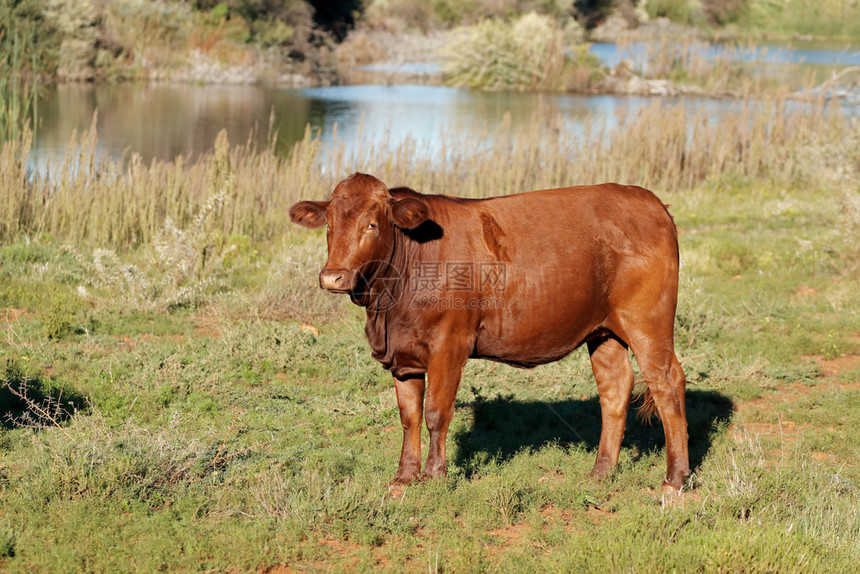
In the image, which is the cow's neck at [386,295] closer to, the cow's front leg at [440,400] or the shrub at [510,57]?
the cow's front leg at [440,400]

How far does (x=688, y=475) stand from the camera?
Answer: 5184 millimetres

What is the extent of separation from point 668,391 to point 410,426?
159 cm

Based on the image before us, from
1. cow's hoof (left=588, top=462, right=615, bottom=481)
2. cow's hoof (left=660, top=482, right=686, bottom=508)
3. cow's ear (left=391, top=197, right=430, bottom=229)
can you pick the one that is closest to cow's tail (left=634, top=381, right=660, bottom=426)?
cow's hoof (left=588, top=462, right=615, bottom=481)

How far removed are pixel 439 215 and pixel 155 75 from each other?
32.0 m

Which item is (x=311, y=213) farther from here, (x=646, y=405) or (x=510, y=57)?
(x=510, y=57)

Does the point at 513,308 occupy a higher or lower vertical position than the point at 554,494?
higher

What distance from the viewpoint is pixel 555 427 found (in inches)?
247

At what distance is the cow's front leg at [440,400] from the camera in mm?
4832

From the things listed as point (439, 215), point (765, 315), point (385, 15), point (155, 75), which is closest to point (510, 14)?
point (385, 15)

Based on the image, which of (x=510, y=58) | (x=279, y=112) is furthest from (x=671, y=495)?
(x=510, y=58)

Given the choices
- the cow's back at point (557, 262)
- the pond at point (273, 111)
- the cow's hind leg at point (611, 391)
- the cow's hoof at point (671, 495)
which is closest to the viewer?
the cow's hoof at point (671, 495)

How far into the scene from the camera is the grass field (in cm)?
420

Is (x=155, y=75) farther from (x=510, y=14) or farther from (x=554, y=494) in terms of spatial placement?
(x=554, y=494)

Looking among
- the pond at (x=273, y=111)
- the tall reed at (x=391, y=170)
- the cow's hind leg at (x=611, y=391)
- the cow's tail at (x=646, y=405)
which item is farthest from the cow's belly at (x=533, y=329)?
the pond at (x=273, y=111)
